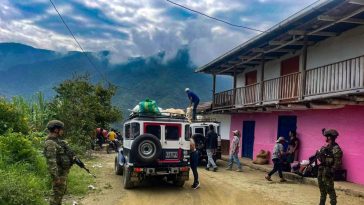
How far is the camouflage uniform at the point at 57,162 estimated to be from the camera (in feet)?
21.2

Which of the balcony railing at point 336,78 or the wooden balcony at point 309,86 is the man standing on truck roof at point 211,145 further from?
the balcony railing at point 336,78

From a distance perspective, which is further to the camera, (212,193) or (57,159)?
(212,193)

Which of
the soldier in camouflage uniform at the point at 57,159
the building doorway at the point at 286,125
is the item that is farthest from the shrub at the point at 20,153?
the building doorway at the point at 286,125

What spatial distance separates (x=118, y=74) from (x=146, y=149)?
416 feet

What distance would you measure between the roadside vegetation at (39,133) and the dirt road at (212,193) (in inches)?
33.0

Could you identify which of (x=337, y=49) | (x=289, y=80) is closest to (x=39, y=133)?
(x=289, y=80)

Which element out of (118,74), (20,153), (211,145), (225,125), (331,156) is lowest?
(20,153)

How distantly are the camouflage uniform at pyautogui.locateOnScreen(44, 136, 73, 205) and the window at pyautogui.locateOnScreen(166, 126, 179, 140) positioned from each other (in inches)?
160

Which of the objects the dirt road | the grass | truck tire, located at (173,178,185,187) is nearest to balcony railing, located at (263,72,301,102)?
the dirt road

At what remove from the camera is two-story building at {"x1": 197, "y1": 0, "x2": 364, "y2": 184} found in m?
11.7

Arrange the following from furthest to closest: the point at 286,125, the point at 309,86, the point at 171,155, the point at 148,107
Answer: the point at 286,125
the point at 309,86
the point at 148,107
the point at 171,155

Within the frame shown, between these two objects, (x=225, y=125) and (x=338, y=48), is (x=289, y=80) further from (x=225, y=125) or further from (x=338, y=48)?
(x=225, y=125)

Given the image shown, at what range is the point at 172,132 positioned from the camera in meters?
10.8

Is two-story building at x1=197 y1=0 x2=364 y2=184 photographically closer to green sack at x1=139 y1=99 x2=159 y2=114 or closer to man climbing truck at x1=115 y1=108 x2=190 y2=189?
man climbing truck at x1=115 y1=108 x2=190 y2=189
